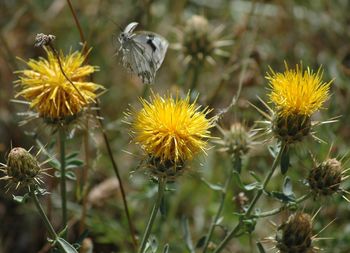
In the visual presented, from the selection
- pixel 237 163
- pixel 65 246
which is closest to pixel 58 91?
pixel 65 246

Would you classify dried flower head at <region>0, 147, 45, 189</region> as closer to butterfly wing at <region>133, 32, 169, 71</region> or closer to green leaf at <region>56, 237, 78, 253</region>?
green leaf at <region>56, 237, 78, 253</region>

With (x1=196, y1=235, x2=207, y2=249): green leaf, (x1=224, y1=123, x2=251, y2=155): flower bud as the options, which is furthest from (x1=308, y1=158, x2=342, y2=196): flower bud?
(x1=196, y1=235, x2=207, y2=249): green leaf

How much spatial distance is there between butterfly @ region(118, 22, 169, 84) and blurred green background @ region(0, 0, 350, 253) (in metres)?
1.04

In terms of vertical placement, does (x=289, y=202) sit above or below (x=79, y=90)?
below

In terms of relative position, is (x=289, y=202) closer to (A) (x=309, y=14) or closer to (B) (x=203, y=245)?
(B) (x=203, y=245)

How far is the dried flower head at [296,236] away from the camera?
296cm

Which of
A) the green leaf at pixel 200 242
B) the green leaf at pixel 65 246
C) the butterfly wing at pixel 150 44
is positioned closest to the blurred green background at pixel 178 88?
the green leaf at pixel 200 242

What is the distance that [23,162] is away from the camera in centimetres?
275

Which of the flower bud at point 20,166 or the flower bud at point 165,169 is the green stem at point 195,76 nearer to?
the flower bud at point 165,169

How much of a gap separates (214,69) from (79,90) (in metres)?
3.16

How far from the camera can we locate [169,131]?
2.76 metres

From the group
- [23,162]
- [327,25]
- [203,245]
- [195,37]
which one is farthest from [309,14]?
[23,162]

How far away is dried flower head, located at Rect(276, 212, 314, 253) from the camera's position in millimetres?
2955

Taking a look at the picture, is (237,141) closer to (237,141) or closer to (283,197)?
(237,141)
